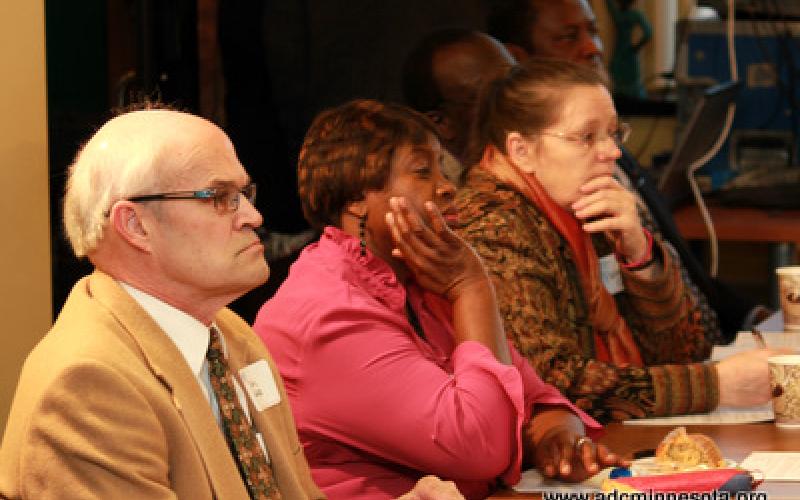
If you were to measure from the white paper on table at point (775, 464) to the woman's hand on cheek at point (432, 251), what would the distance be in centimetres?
51

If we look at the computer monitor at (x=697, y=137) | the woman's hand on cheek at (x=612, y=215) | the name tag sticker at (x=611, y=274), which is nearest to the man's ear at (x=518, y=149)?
the woman's hand on cheek at (x=612, y=215)

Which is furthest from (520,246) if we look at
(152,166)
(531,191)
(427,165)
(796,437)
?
(152,166)

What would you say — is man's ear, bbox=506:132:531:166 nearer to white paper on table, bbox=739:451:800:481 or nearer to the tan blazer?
white paper on table, bbox=739:451:800:481

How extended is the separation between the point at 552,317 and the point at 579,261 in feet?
0.74

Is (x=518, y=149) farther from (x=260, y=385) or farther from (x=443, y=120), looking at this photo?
(x=260, y=385)

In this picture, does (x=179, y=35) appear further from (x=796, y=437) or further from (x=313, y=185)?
(x=796, y=437)

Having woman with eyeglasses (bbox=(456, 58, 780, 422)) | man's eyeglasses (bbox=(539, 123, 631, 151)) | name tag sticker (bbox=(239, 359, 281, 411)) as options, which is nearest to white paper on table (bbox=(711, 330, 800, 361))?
woman with eyeglasses (bbox=(456, 58, 780, 422))

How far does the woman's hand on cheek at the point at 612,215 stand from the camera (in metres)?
2.78

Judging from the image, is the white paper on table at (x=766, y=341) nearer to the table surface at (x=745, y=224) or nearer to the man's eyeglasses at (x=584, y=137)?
the man's eyeglasses at (x=584, y=137)

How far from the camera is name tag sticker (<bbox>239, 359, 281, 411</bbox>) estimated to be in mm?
1868

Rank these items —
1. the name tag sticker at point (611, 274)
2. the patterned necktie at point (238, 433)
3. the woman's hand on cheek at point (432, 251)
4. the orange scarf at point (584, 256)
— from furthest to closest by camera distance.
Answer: the name tag sticker at point (611, 274), the orange scarf at point (584, 256), the woman's hand on cheek at point (432, 251), the patterned necktie at point (238, 433)

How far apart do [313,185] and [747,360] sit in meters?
0.88

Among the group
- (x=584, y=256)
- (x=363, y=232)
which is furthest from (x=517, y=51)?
(x=363, y=232)

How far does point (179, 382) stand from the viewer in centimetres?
166
